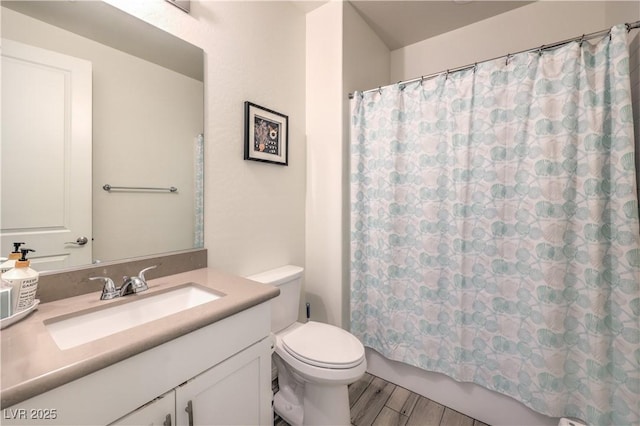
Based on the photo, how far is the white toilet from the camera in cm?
130

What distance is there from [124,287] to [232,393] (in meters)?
0.57

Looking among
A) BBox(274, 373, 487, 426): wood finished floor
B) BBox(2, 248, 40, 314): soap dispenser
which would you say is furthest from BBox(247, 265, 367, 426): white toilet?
BBox(2, 248, 40, 314): soap dispenser

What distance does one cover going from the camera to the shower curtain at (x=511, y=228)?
1230 mm

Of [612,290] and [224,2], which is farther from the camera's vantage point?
[224,2]

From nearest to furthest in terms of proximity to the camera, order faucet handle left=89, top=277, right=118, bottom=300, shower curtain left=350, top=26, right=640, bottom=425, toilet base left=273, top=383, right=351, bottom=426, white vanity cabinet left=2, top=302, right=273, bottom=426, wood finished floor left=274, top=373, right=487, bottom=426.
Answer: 1. white vanity cabinet left=2, top=302, right=273, bottom=426
2. faucet handle left=89, top=277, right=118, bottom=300
3. shower curtain left=350, top=26, right=640, bottom=425
4. toilet base left=273, top=383, right=351, bottom=426
5. wood finished floor left=274, top=373, right=487, bottom=426

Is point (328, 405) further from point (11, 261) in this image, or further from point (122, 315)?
point (11, 261)

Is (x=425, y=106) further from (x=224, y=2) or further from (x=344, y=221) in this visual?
(x=224, y=2)

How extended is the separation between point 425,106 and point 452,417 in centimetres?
184

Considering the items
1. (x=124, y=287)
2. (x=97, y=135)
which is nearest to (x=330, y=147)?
(x=97, y=135)

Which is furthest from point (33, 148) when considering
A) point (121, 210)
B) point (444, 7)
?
point (444, 7)

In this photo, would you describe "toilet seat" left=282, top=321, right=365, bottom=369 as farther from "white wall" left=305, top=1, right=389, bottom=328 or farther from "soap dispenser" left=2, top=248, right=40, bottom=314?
"soap dispenser" left=2, top=248, right=40, bottom=314

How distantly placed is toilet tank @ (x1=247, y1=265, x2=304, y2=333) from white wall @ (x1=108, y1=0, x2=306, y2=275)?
103 mm

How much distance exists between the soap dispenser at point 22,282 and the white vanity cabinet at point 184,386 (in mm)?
398

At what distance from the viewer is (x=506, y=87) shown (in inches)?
56.7
